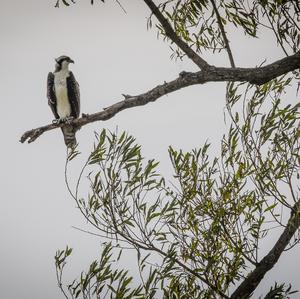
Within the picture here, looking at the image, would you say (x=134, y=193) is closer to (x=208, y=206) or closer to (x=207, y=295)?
(x=208, y=206)

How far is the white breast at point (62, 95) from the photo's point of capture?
6957 mm

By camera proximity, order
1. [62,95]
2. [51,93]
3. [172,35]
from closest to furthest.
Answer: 1. [172,35]
2. [62,95]
3. [51,93]

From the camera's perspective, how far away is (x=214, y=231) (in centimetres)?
399

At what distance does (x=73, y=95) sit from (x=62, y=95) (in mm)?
152

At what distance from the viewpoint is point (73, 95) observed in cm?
700

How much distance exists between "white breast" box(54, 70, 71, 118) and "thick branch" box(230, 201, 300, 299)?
3.92m

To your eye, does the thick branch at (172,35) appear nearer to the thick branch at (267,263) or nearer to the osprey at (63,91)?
the thick branch at (267,263)

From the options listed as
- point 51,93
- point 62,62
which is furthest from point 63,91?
point 62,62

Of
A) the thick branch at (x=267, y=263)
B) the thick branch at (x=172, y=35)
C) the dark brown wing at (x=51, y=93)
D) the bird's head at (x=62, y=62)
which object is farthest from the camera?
the bird's head at (x=62, y=62)

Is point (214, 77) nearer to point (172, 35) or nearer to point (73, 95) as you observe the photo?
point (172, 35)

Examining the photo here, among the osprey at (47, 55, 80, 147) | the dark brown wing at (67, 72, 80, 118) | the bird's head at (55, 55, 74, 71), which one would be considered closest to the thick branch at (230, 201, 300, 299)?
the osprey at (47, 55, 80, 147)

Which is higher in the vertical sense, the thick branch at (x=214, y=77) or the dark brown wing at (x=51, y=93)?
the dark brown wing at (x=51, y=93)

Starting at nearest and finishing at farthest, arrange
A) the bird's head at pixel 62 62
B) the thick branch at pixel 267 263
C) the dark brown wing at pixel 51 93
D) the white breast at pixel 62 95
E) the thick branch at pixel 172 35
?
1. the thick branch at pixel 172 35
2. the thick branch at pixel 267 263
3. the white breast at pixel 62 95
4. the dark brown wing at pixel 51 93
5. the bird's head at pixel 62 62

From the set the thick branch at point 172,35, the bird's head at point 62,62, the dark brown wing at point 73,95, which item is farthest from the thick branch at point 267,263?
the bird's head at point 62,62
